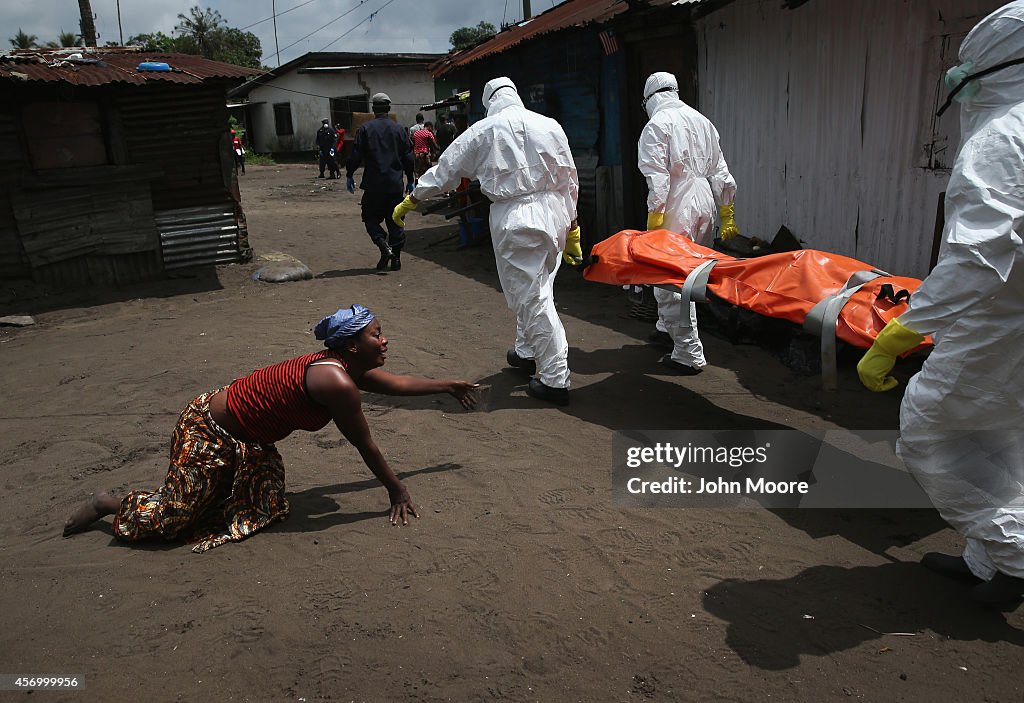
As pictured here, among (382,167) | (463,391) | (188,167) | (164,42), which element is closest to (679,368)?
(463,391)

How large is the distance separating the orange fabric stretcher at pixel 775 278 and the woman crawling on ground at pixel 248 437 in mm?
1919

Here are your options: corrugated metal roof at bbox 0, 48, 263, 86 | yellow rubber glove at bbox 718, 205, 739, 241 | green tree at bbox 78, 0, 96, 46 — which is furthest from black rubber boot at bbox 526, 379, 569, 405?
green tree at bbox 78, 0, 96, 46

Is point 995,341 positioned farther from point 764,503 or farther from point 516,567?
point 516,567

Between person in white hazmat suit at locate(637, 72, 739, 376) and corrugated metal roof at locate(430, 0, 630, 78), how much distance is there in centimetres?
275

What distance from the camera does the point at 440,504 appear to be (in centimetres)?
392

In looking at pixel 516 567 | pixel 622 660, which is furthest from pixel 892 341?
pixel 516 567

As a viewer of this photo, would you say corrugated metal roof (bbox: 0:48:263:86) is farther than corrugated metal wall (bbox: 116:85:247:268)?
No

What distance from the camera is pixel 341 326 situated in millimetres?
3486

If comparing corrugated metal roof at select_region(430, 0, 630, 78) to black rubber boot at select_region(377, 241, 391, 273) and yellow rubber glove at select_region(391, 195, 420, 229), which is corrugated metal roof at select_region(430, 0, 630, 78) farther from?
yellow rubber glove at select_region(391, 195, 420, 229)

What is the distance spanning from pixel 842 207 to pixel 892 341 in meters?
4.27

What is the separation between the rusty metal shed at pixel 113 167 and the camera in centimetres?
834

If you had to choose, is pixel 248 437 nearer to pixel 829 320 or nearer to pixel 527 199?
pixel 527 199

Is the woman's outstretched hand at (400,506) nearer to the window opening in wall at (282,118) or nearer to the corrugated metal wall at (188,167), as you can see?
the corrugated metal wall at (188,167)

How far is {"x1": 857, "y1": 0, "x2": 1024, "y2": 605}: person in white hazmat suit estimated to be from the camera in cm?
251
